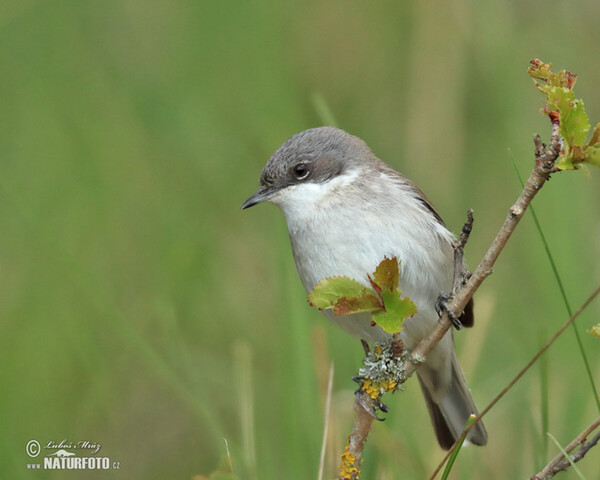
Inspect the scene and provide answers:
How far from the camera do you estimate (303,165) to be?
433 cm

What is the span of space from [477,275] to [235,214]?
15.2 ft

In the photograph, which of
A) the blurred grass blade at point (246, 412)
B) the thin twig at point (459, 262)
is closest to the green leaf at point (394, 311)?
the thin twig at point (459, 262)

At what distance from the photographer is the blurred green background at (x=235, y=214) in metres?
4.72

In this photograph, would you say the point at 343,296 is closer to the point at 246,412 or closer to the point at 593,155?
the point at 593,155

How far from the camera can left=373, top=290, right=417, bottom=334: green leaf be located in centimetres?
250

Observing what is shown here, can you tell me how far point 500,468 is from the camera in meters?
5.02

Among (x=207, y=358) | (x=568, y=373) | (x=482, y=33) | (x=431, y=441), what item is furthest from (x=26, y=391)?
(x=482, y=33)

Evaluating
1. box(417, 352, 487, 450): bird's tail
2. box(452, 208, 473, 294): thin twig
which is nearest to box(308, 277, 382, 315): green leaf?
box(452, 208, 473, 294): thin twig

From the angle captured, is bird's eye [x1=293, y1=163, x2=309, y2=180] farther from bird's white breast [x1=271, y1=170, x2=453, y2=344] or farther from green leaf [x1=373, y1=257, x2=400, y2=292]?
green leaf [x1=373, y1=257, x2=400, y2=292]

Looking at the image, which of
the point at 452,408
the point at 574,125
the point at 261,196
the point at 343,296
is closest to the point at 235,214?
the point at 261,196

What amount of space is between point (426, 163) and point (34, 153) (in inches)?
120

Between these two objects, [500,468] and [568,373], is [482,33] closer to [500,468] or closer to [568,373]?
[568,373]

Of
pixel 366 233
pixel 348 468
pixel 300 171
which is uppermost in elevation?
pixel 300 171

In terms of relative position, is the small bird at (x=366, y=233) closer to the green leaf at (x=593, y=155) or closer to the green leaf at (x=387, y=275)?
the green leaf at (x=387, y=275)
